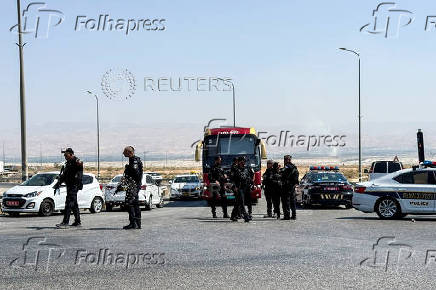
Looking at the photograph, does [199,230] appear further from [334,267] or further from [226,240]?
[334,267]

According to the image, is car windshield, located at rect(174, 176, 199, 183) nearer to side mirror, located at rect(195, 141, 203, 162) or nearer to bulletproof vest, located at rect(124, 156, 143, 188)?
side mirror, located at rect(195, 141, 203, 162)

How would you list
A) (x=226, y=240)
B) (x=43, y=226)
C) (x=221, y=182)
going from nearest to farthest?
1. (x=226, y=240)
2. (x=43, y=226)
3. (x=221, y=182)

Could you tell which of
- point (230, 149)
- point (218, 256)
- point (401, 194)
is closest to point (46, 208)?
point (230, 149)

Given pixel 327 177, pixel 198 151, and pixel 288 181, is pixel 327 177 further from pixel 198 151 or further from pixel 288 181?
pixel 288 181

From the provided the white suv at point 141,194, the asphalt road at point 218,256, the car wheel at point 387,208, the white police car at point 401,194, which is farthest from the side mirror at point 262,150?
the asphalt road at point 218,256

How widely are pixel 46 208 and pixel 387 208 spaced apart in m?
10.8

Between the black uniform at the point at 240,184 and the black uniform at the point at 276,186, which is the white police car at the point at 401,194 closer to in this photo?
the black uniform at the point at 276,186

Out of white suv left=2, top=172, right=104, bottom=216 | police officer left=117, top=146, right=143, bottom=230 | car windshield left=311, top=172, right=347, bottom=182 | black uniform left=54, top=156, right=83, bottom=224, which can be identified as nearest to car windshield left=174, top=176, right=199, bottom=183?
car windshield left=311, top=172, right=347, bottom=182

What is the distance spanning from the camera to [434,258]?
11.4 meters

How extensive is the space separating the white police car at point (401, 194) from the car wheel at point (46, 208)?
9944 millimetres

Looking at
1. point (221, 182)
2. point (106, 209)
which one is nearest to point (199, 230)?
point (221, 182)

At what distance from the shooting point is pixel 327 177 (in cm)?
2697

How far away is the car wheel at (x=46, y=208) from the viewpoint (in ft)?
74.6

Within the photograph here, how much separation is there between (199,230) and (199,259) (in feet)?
16.4
